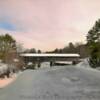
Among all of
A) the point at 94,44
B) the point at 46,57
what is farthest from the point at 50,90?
the point at 46,57

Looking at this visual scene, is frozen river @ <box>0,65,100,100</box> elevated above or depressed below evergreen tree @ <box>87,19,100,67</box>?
below

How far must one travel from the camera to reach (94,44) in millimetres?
71250

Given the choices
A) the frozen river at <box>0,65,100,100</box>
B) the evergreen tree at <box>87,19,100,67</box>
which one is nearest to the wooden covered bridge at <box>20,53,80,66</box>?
the evergreen tree at <box>87,19,100,67</box>

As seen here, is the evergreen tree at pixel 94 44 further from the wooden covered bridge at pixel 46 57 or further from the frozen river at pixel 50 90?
the wooden covered bridge at pixel 46 57

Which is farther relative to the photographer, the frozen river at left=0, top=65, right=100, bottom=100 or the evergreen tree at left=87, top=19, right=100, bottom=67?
the evergreen tree at left=87, top=19, right=100, bottom=67

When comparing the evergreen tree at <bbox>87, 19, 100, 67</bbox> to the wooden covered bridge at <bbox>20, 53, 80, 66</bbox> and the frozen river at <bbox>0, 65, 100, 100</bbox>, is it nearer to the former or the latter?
the frozen river at <bbox>0, 65, 100, 100</bbox>

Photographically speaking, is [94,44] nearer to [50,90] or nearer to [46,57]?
[50,90]

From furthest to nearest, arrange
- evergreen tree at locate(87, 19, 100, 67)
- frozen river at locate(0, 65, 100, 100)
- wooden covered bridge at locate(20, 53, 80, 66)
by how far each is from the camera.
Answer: wooden covered bridge at locate(20, 53, 80, 66)
evergreen tree at locate(87, 19, 100, 67)
frozen river at locate(0, 65, 100, 100)

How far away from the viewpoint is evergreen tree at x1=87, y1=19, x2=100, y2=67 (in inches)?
2703

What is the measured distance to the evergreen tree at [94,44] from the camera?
68650 millimetres

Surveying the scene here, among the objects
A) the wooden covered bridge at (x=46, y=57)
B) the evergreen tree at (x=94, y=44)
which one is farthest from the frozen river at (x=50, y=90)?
the wooden covered bridge at (x=46, y=57)

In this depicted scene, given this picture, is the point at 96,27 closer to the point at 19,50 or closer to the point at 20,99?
the point at 19,50

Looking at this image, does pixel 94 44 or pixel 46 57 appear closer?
pixel 94 44

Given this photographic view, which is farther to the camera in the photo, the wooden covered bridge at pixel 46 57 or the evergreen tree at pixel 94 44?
the wooden covered bridge at pixel 46 57
